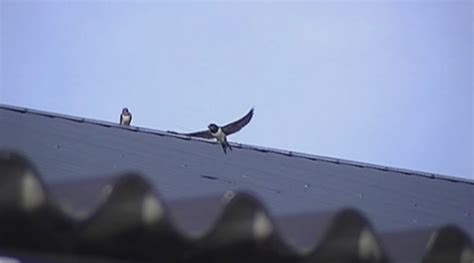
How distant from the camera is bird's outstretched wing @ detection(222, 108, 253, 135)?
14.2 feet

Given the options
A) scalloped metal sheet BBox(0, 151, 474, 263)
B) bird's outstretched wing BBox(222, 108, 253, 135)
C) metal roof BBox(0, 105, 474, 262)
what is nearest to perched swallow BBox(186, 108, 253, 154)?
bird's outstretched wing BBox(222, 108, 253, 135)

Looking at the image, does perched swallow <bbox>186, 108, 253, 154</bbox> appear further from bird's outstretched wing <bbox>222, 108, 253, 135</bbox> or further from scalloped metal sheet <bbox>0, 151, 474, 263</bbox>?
A: scalloped metal sheet <bbox>0, 151, 474, 263</bbox>

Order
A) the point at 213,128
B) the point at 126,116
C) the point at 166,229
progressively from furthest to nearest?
1. the point at 126,116
2. the point at 213,128
3. the point at 166,229

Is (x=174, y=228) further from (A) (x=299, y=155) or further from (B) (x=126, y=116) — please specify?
(B) (x=126, y=116)

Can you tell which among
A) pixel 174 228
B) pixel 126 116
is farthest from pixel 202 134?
pixel 174 228

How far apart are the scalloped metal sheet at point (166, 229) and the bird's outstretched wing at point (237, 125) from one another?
2.84m

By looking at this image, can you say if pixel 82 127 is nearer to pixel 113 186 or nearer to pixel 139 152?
pixel 139 152

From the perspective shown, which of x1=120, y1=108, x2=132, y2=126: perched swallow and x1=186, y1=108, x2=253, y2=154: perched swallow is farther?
x1=120, y1=108, x2=132, y2=126: perched swallow

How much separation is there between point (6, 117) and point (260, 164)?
1.36m

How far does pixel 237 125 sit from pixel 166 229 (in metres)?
3.29

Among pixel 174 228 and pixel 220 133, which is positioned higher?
pixel 220 133

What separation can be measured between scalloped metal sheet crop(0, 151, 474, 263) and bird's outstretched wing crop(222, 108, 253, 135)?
284cm

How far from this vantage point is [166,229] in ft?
3.95

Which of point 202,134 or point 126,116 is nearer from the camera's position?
point 202,134
